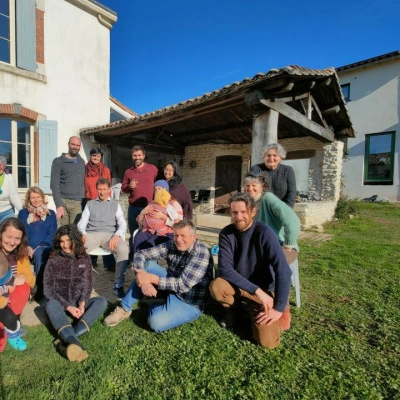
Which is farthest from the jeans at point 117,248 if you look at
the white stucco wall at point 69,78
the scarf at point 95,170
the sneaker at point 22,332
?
the white stucco wall at point 69,78

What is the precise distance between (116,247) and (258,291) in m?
1.68

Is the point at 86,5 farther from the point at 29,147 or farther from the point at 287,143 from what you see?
the point at 287,143

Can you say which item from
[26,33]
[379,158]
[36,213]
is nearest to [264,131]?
[36,213]

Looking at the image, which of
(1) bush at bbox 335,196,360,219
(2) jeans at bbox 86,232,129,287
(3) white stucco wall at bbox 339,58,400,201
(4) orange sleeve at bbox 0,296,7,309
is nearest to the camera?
(4) orange sleeve at bbox 0,296,7,309

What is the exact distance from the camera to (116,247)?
295 cm

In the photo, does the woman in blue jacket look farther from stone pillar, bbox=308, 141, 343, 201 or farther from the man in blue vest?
stone pillar, bbox=308, 141, 343, 201

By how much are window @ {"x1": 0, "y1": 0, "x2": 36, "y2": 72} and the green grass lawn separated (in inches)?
223

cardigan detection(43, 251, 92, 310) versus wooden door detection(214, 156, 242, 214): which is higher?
wooden door detection(214, 156, 242, 214)

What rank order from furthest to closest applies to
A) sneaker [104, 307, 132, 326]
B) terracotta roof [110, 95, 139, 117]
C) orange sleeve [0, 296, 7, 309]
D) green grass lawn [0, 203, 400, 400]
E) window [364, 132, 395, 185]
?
window [364, 132, 395, 185]
terracotta roof [110, 95, 139, 117]
sneaker [104, 307, 132, 326]
orange sleeve [0, 296, 7, 309]
green grass lawn [0, 203, 400, 400]

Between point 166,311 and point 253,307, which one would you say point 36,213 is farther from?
point 253,307

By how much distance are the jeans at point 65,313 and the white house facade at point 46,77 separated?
440 cm

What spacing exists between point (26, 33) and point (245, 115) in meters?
4.97

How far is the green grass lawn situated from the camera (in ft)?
5.02

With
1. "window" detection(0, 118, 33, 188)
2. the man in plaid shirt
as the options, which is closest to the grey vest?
the man in plaid shirt
